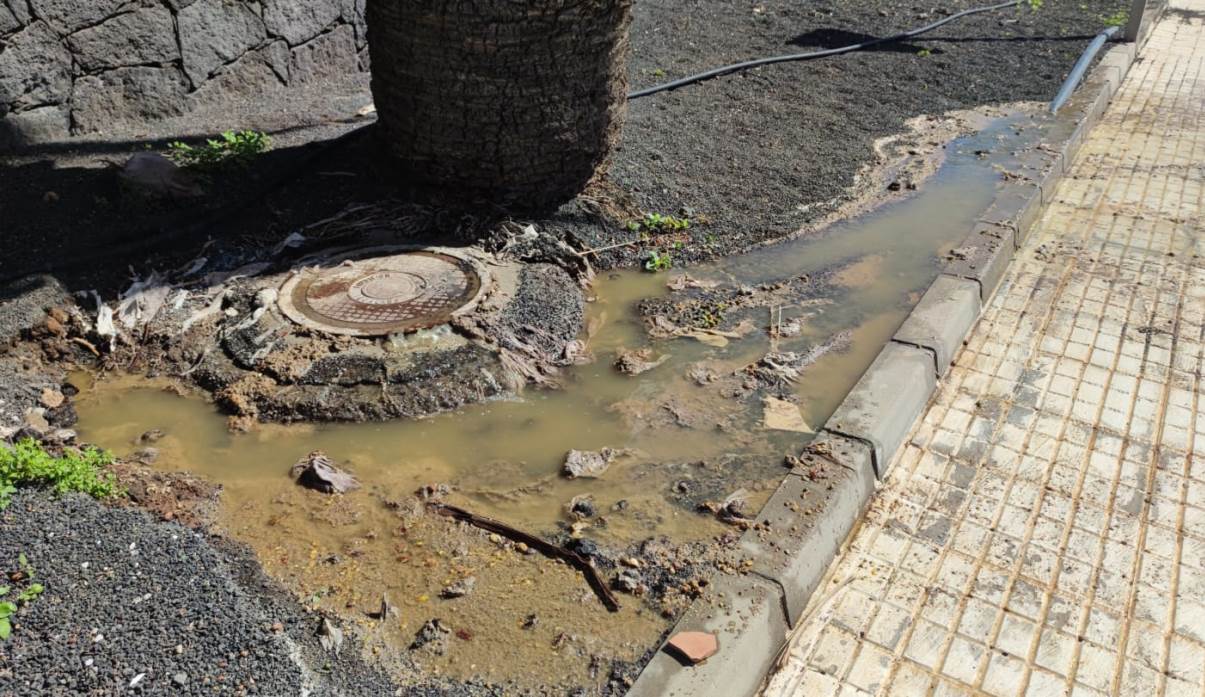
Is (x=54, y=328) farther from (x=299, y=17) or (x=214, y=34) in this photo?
(x=299, y=17)

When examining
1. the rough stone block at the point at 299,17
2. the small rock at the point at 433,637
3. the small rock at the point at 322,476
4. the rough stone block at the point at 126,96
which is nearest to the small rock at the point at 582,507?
the small rock at the point at 433,637

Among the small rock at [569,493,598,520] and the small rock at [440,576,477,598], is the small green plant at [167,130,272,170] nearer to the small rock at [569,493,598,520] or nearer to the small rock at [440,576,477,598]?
the small rock at [569,493,598,520]

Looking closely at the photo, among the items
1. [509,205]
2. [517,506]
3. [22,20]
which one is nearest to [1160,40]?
[509,205]

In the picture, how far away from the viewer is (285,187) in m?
6.46

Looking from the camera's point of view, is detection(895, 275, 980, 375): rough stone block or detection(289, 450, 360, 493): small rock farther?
detection(895, 275, 980, 375): rough stone block

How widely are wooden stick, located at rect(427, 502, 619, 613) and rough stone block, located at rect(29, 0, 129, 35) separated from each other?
5.17 meters

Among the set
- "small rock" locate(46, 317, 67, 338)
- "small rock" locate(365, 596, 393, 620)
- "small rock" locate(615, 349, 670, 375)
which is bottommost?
"small rock" locate(365, 596, 393, 620)

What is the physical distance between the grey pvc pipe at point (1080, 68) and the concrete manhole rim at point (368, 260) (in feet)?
21.0

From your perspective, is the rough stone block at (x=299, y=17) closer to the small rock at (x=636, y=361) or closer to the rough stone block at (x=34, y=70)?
the rough stone block at (x=34, y=70)

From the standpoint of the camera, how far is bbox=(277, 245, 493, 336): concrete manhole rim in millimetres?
5152

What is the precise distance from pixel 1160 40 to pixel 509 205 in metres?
10.1

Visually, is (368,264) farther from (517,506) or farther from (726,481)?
(726,481)

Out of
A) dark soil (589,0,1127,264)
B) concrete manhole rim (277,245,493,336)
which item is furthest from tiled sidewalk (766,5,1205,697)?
concrete manhole rim (277,245,493,336)

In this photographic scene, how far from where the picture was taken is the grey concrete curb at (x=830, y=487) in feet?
10.7
